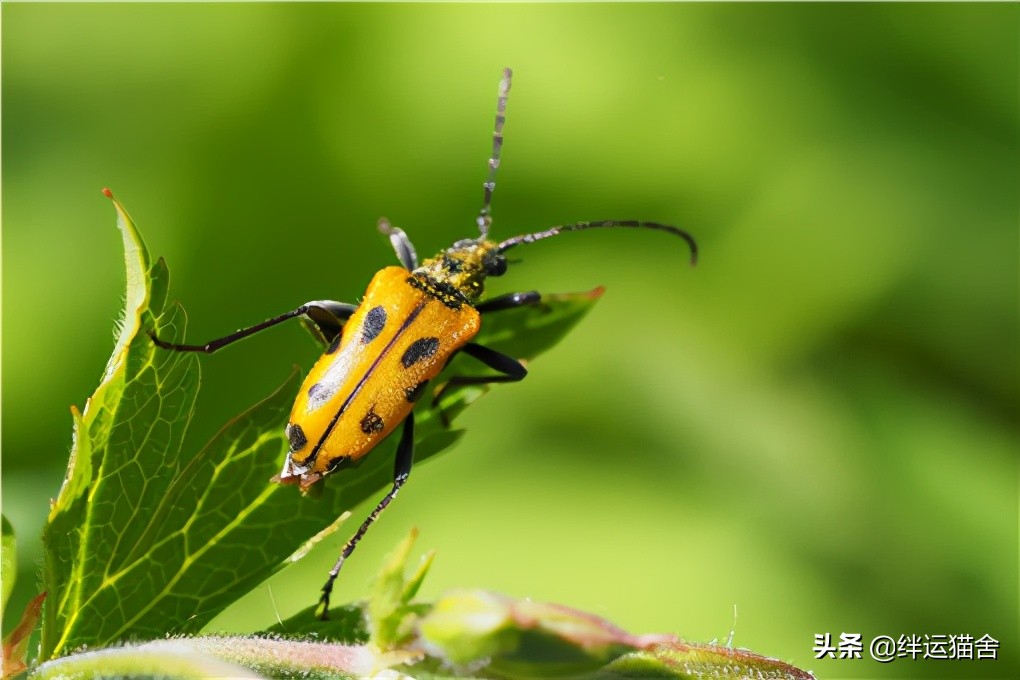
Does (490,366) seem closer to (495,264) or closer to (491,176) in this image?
(495,264)

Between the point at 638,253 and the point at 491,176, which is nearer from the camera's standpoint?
the point at 491,176

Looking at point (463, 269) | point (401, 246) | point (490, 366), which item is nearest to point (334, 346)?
point (490, 366)

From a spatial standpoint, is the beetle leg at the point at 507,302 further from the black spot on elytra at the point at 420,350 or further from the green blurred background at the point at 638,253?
the green blurred background at the point at 638,253

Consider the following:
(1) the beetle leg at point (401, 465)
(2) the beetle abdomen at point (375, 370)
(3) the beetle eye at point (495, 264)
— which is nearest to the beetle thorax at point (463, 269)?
(3) the beetle eye at point (495, 264)

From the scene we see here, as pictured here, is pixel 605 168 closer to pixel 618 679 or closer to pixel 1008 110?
pixel 1008 110

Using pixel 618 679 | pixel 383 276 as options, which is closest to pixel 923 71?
pixel 383 276
